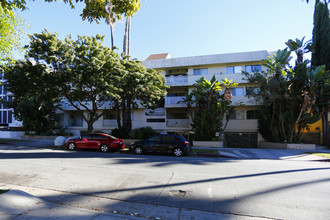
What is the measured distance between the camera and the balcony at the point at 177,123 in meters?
21.5

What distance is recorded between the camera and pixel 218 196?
16.0ft

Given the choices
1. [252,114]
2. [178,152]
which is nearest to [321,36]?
[252,114]

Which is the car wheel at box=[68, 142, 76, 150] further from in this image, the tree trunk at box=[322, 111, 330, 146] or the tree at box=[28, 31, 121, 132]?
the tree trunk at box=[322, 111, 330, 146]

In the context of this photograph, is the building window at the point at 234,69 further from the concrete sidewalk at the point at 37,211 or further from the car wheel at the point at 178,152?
the concrete sidewalk at the point at 37,211

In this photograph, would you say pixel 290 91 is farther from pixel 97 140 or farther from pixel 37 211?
pixel 37 211

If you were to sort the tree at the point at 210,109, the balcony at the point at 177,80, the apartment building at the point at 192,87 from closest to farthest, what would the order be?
the tree at the point at 210,109
the apartment building at the point at 192,87
the balcony at the point at 177,80

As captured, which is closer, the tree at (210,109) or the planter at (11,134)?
the tree at (210,109)

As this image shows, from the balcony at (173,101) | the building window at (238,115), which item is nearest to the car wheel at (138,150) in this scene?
the balcony at (173,101)

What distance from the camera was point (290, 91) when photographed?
53.7 ft

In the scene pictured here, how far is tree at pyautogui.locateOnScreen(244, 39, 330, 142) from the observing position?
51.0 feet

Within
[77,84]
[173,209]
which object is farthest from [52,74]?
[173,209]

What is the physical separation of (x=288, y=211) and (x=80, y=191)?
512 cm

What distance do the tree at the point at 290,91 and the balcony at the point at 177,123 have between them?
311 inches

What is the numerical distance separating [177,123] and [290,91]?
37.2ft
